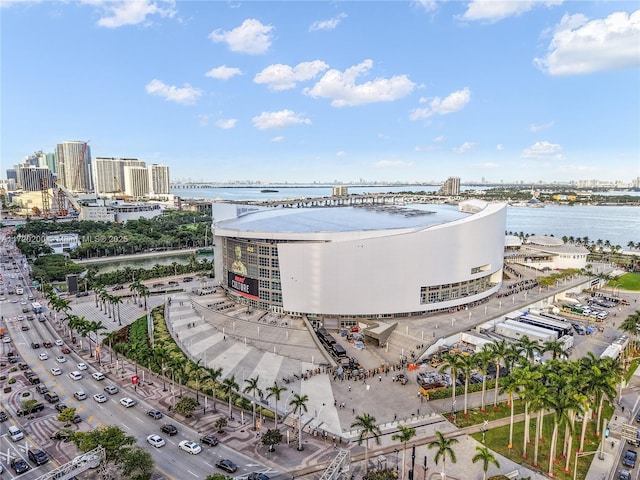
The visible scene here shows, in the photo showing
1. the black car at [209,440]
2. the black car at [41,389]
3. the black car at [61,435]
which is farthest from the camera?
the black car at [41,389]

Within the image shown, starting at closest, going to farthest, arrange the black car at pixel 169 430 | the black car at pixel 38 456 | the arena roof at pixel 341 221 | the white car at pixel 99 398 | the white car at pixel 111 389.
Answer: the black car at pixel 38 456, the black car at pixel 169 430, the white car at pixel 99 398, the white car at pixel 111 389, the arena roof at pixel 341 221

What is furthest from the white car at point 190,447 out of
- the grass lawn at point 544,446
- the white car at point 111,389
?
the grass lawn at point 544,446

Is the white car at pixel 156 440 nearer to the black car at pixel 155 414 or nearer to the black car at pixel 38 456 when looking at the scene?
the black car at pixel 155 414

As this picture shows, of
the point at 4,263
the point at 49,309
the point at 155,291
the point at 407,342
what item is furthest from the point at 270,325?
the point at 4,263

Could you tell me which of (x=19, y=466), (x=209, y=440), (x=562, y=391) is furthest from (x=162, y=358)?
(x=562, y=391)

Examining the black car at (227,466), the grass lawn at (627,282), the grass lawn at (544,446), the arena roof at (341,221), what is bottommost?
the grass lawn at (544,446)

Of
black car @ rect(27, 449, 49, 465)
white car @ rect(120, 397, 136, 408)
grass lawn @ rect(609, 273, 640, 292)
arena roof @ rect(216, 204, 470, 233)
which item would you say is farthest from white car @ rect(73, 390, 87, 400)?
grass lawn @ rect(609, 273, 640, 292)

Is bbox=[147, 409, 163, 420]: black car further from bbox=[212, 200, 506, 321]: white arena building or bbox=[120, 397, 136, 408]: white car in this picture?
bbox=[212, 200, 506, 321]: white arena building

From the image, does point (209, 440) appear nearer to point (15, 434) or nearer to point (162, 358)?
point (162, 358)
